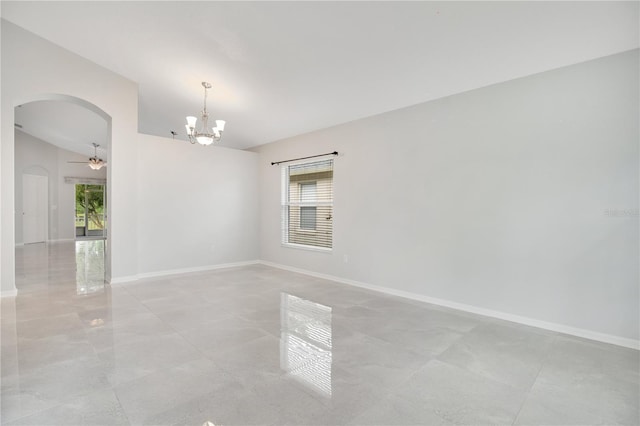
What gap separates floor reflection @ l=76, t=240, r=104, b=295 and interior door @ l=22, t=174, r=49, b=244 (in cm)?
217

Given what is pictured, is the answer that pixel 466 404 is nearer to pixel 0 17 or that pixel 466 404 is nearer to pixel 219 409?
pixel 219 409

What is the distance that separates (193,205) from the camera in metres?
6.04

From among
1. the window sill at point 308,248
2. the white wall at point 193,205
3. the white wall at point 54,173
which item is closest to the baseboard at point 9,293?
the white wall at point 193,205

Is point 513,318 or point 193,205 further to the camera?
point 193,205

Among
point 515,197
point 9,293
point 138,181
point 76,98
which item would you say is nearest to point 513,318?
point 515,197

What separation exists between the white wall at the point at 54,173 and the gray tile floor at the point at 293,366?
8139mm

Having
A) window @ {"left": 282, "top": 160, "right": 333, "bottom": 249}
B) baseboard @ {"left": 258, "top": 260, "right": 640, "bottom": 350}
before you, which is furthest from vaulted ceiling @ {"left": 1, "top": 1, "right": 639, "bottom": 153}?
baseboard @ {"left": 258, "top": 260, "right": 640, "bottom": 350}

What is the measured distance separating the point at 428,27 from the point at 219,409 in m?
3.53

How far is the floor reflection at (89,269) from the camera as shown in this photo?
15.3 feet

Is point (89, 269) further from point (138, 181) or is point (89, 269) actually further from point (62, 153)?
point (62, 153)

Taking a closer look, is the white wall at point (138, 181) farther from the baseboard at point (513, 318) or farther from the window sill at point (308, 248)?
the baseboard at point (513, 318)

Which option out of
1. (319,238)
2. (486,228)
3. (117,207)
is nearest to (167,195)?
(117,207)

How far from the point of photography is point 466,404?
6.28 feet

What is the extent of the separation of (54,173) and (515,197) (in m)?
13.4
